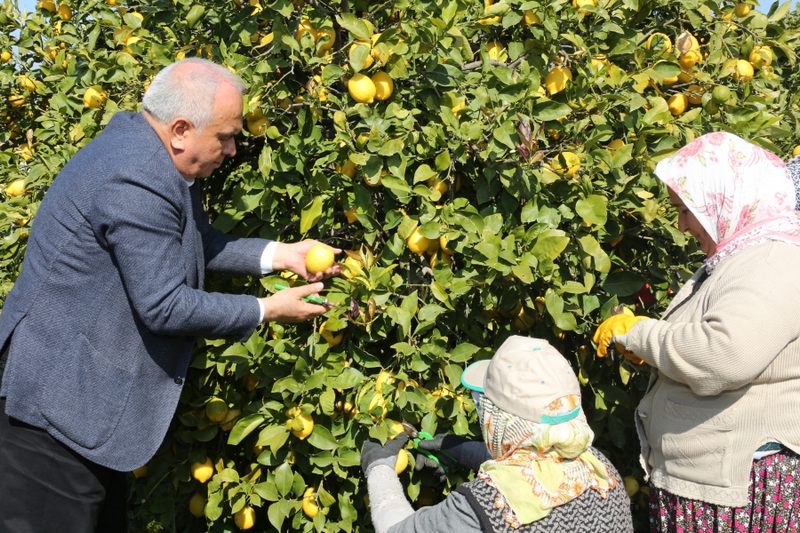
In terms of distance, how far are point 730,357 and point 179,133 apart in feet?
4.31

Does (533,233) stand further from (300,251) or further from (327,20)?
(327,20)

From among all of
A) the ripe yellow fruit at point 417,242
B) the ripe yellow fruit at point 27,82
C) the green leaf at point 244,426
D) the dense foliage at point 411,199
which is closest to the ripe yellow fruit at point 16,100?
the ripe yellow fruit at point 27,82

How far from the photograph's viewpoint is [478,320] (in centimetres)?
228

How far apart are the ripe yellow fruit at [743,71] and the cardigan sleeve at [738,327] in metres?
0.99

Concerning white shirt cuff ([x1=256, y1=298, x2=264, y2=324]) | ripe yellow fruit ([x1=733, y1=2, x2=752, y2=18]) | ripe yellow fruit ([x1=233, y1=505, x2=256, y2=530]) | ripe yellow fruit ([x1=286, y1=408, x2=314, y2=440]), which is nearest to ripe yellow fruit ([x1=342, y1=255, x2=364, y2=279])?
white shirt cuff ([x1=256, y1=298, x2=264, y2=324])

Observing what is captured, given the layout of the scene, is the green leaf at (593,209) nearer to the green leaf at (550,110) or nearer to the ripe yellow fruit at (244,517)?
the green leaf at (550,110)

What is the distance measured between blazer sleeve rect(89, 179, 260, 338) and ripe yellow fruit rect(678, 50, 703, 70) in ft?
5.19

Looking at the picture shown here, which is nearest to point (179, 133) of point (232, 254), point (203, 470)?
point (232, 254)

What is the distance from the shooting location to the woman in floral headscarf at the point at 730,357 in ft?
5.96

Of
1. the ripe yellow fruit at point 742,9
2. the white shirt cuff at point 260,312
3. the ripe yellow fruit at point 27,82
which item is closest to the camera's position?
the white shirt cuff at point 260,312

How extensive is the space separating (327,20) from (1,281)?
4.61ft

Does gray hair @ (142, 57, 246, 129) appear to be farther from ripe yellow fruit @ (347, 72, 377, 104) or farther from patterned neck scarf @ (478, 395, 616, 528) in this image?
patterned neck scarf @ (478, 395, 616, 528)

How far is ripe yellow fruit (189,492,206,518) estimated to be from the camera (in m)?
2.52

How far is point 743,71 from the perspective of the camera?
267 centimetres
